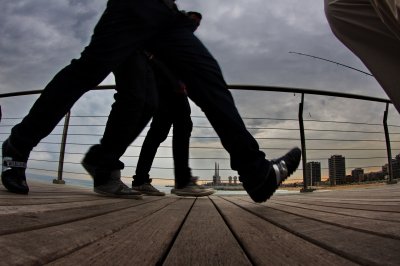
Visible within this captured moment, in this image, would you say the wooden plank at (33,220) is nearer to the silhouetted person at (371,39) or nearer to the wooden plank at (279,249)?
the wooden plank at (279,249)

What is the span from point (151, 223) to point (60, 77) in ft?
2.72

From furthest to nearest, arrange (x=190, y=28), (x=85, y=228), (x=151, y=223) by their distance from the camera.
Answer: (x=190, y=28)
(x=151, y=223)
(x=85, y=228)

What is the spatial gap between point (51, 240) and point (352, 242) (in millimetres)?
477

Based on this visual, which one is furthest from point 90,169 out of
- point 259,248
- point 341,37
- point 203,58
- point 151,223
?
point 259,248

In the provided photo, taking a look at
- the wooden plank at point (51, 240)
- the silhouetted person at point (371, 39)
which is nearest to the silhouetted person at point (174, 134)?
the silhouetted person at point (371, 39)

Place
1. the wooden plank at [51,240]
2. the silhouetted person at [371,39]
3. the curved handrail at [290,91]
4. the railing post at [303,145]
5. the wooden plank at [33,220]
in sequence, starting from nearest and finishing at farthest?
1. the wooden plank at [51,240]
2. the wooden plank at [33,220]
3. the silhouetted person at [371,39]
4. the railing post at [303,145]
5. the curved handrail at [290,91]

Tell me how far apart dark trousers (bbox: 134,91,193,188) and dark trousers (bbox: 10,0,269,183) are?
0.80m

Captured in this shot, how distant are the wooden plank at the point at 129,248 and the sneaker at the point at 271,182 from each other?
2.16 ft

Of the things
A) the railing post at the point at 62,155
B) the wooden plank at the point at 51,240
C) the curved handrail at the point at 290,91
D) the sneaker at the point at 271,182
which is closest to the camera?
the wooden plank at the point at 51,240

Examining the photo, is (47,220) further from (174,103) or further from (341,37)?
(174,103)

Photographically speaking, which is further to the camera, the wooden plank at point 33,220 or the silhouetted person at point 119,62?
the silhouetted person at point 119,62

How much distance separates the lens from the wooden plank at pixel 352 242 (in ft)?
1.61

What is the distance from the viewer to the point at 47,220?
730 millimetres

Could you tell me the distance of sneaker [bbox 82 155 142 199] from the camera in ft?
5.55
